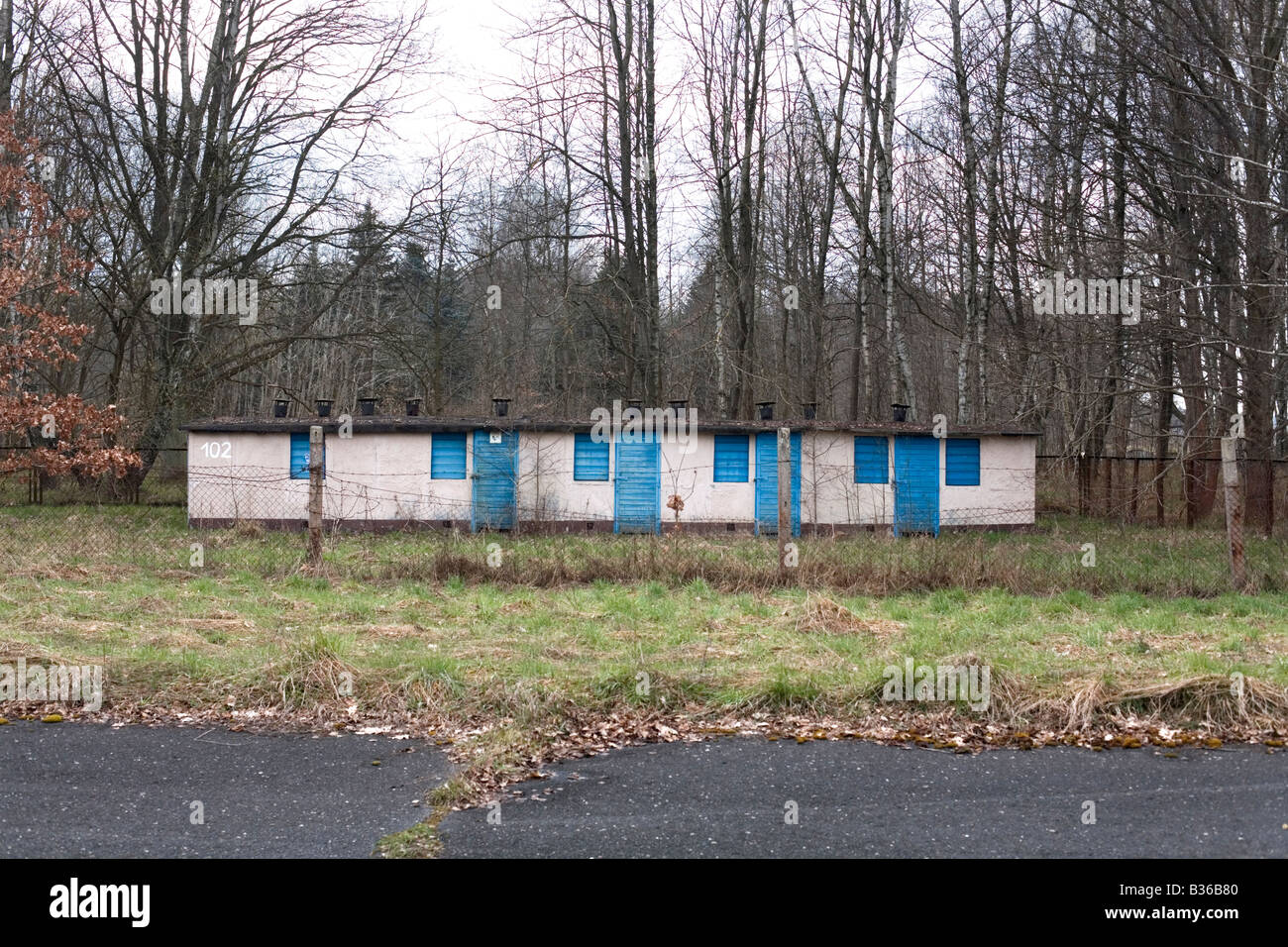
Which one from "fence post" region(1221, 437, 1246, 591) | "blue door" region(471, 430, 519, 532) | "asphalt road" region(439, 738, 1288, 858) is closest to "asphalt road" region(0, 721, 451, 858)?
"asphalt road" region(439, 738, 1288, 858)

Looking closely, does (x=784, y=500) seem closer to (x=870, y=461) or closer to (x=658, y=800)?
(x=658, y=800)

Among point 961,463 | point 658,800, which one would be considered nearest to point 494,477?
point 961,463

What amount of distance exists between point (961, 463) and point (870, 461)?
2.19m

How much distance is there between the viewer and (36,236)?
60.7 feet

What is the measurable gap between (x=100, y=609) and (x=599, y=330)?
22478 millimetres

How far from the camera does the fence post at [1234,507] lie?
419 inches

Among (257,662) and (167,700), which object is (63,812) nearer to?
(167,700)

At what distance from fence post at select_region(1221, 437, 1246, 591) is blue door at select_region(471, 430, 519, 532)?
13.5 meters

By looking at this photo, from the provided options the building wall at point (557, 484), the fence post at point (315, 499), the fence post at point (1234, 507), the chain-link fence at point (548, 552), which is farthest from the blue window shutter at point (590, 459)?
the fence post at point (1234, 507)

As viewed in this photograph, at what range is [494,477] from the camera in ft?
69.3

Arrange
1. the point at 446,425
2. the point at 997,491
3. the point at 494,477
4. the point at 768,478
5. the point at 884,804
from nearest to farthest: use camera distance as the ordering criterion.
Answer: the point at 884,804, the point at 446,425, the point at 494,477, the point at 768,478, the point at 997,491

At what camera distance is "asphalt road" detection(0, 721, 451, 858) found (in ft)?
14.2
